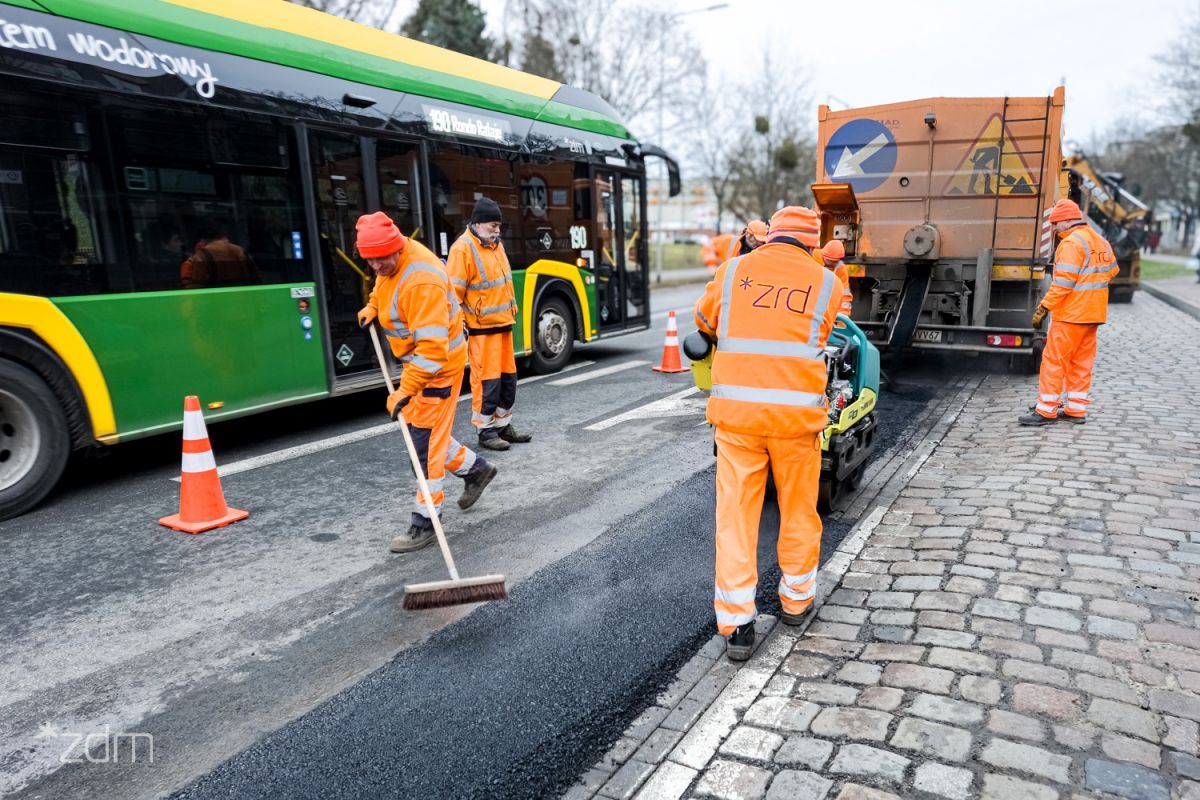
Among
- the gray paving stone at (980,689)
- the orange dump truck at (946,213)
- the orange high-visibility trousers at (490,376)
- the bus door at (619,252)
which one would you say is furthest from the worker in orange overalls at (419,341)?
the bus door at (619,252)

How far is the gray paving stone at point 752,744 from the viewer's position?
2.57 m

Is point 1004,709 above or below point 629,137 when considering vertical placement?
below

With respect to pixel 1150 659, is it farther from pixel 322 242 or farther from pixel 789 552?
pixel 322 242

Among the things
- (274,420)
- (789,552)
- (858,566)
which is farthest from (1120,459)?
(274,420)

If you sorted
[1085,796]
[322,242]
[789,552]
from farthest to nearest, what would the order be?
[322,242], [789,552], [1085,796]

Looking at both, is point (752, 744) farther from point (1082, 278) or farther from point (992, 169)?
point (992, 169)

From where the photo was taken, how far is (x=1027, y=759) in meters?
2.44

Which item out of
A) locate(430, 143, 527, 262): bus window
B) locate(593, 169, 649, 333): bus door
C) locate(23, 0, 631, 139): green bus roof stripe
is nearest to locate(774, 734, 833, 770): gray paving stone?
locate(23, 0, 631, 139): green bus roof stripe

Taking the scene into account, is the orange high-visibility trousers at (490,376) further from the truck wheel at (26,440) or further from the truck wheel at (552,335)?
the truck wheel at (552,335)

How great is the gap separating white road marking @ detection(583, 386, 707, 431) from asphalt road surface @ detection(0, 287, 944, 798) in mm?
1015

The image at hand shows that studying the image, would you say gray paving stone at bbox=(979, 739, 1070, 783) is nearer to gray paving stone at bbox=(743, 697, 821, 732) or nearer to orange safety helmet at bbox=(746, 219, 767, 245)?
gray paving stone at bbox=(743, 697, 821, 732)

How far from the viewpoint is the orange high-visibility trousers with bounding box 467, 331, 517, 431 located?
6.36 metres

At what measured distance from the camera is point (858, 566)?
4.04 metres

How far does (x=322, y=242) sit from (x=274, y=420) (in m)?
1.93
